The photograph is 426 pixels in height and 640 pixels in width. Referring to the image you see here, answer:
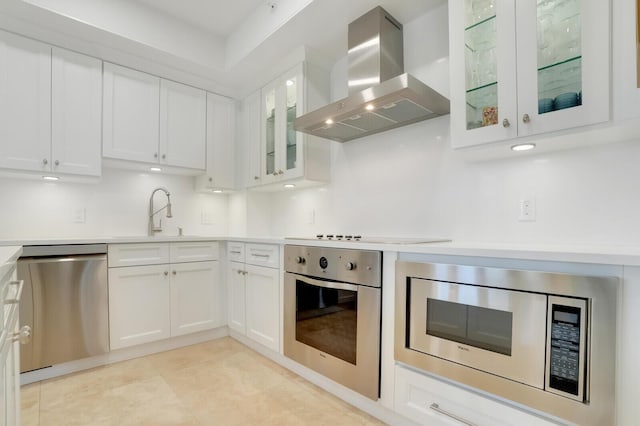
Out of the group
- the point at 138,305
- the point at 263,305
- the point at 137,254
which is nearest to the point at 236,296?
the point at 263,305

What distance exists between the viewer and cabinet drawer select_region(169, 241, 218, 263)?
2656mm

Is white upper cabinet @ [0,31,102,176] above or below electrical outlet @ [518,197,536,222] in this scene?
above

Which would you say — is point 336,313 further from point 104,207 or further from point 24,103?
point 24,103

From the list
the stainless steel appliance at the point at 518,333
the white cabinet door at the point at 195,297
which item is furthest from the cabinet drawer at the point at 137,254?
the stainless steel appliance at the point at 518,333

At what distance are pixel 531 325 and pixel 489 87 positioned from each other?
106cm

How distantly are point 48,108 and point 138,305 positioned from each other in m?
1.57

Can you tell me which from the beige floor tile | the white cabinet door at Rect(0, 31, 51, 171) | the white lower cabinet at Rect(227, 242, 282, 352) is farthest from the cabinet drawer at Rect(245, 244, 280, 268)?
the white cabinet door at Rect(0, 31, 51, 171)

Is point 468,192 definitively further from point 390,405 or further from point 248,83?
point 248,83

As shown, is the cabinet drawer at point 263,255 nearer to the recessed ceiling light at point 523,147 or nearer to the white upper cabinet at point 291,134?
the white upper cabinet at point 291,134

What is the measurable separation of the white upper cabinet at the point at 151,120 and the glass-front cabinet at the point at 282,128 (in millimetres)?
659

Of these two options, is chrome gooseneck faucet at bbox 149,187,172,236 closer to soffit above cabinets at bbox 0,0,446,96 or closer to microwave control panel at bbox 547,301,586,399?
soffit above cabinets at bbox 0,0,446,96

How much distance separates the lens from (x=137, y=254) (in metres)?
2.48

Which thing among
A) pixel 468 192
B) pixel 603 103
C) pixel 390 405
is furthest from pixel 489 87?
pixel 390 405

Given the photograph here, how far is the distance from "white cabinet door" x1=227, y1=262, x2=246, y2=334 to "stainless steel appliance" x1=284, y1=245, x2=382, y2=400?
63cm
